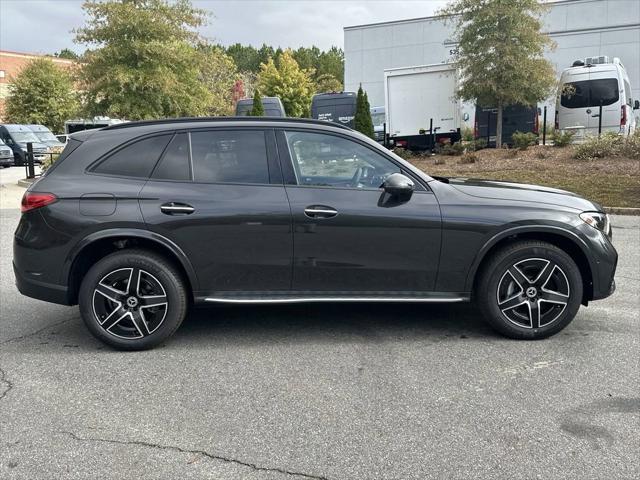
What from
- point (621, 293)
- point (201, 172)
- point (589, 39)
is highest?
point (589, 39)

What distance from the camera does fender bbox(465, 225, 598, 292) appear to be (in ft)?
13.9

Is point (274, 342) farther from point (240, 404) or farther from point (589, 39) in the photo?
point (589, 39)

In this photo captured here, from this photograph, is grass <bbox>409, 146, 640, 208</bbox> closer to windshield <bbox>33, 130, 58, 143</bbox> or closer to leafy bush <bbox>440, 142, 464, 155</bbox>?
leafy bush <bbox>440, 142, 464, 155</bbox>

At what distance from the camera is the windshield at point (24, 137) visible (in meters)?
26.8

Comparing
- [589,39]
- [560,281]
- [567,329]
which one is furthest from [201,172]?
[589,39]

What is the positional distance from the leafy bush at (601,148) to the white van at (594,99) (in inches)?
57.3

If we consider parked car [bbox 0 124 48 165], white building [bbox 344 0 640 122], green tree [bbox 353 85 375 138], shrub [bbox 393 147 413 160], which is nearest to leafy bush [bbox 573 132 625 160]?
shrub [bbox 393 147 413 160]

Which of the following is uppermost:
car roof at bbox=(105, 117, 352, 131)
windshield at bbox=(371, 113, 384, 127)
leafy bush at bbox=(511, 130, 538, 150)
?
windshield at bbox=(371, 113, 384, 127)

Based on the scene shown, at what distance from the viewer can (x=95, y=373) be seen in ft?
A: 12.9

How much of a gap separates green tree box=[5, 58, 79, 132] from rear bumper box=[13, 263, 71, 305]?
40.4 m

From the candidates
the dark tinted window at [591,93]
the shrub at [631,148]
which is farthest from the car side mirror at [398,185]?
the dark tinted window at [591,93]

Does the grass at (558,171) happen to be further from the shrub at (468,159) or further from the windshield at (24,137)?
the windshield at (24,137)

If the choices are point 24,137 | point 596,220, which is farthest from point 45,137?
point 596,220

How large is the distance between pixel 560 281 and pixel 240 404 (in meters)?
2.53
